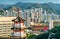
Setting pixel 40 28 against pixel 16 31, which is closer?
pixel 16 31

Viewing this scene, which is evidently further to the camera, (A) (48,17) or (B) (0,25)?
(A) (48,17)

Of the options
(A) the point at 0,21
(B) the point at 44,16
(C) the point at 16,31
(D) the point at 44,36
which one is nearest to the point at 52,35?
(D) the point at 44,36

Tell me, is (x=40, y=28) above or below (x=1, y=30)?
below

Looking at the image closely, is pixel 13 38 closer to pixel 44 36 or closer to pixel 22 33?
pixel 22 33

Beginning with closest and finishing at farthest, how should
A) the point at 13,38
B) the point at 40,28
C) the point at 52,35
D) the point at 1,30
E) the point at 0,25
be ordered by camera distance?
the point at 13,38, the point at 1,30, the point at 0,25, the point at 52,35, the point at 40,28

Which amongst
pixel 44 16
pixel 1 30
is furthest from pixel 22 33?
pixel 44 16

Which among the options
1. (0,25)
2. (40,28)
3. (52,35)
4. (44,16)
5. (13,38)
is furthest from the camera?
(44,16)

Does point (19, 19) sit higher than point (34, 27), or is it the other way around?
point (19, 19)

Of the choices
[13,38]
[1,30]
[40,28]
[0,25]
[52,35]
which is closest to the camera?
[13,38]

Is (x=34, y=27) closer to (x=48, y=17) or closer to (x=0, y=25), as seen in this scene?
(x=48, y=17)
